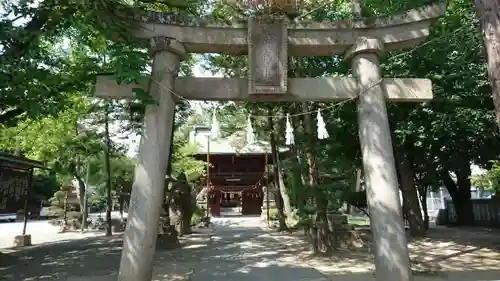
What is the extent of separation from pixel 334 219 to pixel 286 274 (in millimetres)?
5306

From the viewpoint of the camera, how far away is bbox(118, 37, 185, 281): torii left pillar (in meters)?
6.65

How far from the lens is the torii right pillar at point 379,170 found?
6746 mm

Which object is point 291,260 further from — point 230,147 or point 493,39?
point 230,147

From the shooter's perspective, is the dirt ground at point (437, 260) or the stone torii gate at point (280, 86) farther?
the dirt ground at point (437, 260)

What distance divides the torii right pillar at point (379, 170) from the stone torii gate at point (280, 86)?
2 centimetres

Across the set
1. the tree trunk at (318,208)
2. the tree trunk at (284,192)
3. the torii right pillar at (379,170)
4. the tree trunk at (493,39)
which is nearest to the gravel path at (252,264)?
the tree trunk at (318,208)

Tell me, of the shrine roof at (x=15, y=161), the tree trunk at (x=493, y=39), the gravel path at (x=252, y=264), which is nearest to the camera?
the tree trunk at (x=493, y=39)

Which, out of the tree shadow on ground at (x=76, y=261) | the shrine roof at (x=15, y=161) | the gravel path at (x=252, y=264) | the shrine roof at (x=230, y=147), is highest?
the shrine roof at (x=230, y=147)

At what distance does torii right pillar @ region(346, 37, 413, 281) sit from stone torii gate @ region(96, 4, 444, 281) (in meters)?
0.02

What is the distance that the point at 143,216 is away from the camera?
22.1 feet

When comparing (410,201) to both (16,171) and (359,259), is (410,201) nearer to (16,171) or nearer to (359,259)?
(359,259)

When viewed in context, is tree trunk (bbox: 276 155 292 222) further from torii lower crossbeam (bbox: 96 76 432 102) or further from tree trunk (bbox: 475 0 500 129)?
tree trunk (bbox: 475 0 500 129)

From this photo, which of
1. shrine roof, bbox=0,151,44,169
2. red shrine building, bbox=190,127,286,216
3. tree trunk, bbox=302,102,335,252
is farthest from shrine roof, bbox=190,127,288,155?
tree trunk, bbox=302,102,335,252

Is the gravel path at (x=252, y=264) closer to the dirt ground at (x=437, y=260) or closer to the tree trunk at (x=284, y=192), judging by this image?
the dirt ground at (x=437, y=260)
